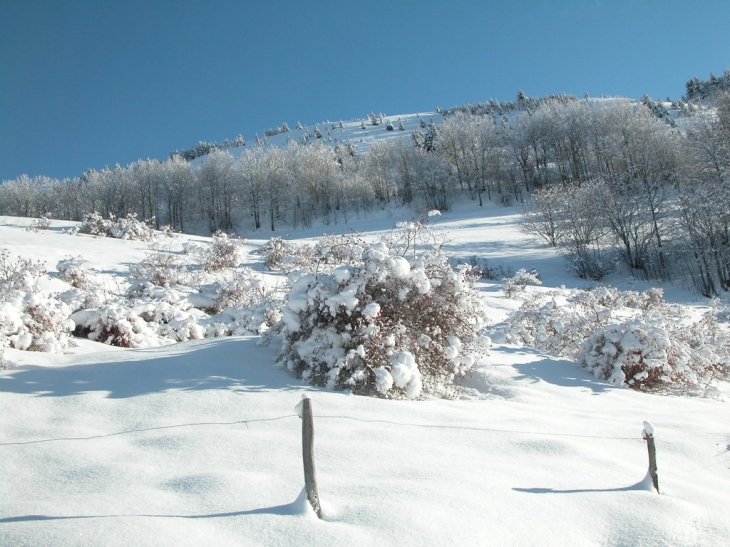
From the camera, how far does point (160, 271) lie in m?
12.0

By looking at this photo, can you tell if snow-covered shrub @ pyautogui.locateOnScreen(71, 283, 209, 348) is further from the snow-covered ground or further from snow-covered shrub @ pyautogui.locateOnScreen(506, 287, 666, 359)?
snow-covered shrub @ pyautogui.locateOnScreen(506, 287, 666, 359)

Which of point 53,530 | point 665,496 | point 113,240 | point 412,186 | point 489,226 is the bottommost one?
point 665,496

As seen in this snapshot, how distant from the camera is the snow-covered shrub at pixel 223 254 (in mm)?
14024

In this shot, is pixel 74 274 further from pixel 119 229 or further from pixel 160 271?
pixel 119 229

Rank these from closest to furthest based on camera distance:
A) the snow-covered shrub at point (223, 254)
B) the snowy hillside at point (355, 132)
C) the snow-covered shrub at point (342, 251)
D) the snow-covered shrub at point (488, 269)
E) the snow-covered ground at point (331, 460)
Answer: the snow-covered ground at point (331, 460), the snow-covered shrub at point (342, 251), the snow-covered shrub at point (223, 254), the snow-covered shrub at point (488, 269), the snowy hillside at point (355, 132)

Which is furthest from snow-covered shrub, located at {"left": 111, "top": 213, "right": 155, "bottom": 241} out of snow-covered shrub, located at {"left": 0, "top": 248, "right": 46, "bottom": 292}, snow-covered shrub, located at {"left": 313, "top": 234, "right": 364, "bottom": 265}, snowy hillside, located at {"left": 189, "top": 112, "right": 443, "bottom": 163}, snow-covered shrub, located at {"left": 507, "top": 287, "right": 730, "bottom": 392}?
snowy hillside, located at {"left": 189, "top": 112, "right": 443, "bottom": 163}

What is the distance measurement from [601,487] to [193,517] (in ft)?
9.84

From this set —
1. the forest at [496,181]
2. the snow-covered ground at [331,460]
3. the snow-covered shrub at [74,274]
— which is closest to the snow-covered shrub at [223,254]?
the snow-covered shrub at [74,274]

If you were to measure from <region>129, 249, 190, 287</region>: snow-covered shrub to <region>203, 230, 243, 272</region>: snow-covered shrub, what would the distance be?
106 centimetres

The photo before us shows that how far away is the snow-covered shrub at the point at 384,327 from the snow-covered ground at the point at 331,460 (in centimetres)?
33

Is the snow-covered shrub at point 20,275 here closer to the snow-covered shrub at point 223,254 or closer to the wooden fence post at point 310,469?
the snow-covered shrub at point 223,254

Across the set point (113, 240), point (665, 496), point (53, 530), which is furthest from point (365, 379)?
point (113, 240)

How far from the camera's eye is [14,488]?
312 cm

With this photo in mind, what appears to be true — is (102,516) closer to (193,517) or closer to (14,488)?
(193,517)
